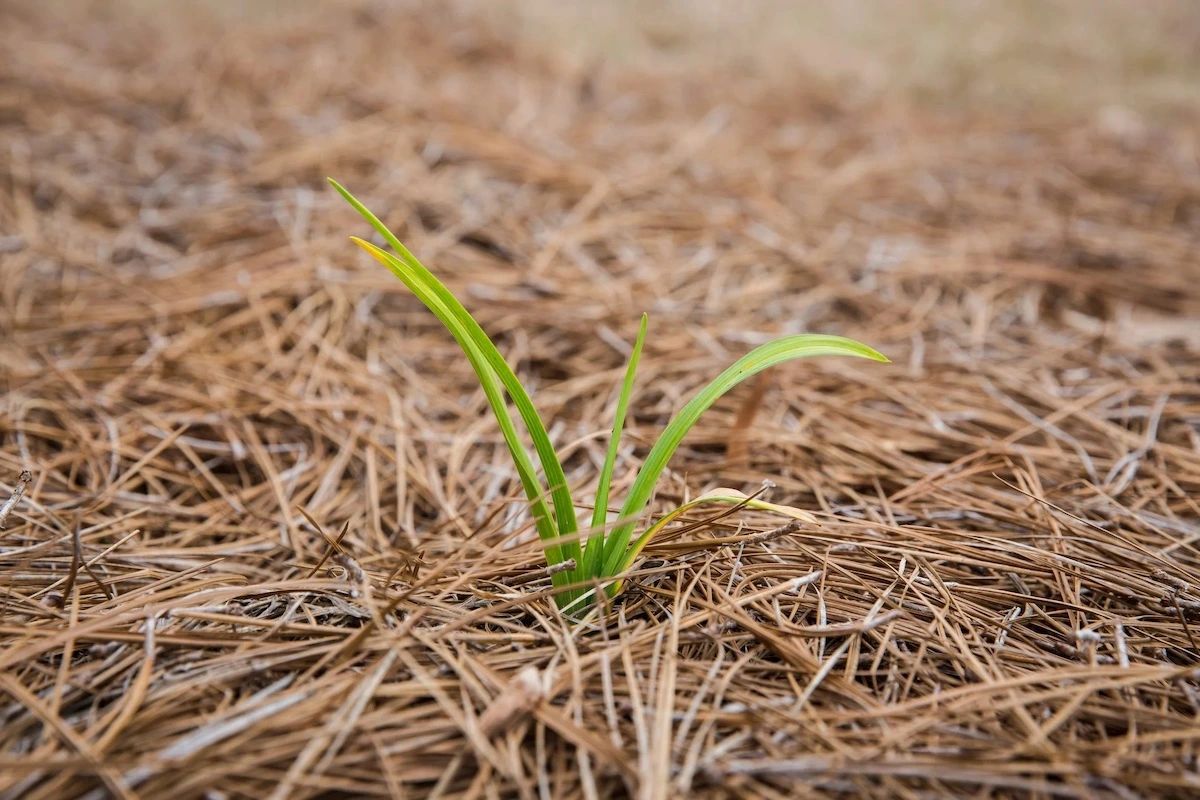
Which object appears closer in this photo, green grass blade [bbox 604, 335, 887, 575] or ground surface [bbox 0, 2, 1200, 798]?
ground surface [bbox 0, 2, 1200, 798]

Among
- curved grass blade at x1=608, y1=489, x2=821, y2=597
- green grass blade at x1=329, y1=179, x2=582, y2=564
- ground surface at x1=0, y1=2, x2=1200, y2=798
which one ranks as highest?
green grass blade at x1=329, y1=179, x2=582, y2=564

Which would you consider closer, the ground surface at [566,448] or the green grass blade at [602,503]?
the ground surface at [566,448]

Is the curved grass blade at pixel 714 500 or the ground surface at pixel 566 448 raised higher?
the curved grass blade at pixel 714 500

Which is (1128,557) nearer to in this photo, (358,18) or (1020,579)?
(1020,579)

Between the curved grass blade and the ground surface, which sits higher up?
the curved grass blade

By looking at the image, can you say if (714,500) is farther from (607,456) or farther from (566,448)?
(566,448)

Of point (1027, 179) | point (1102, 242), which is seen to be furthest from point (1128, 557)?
point (1027, 179)
